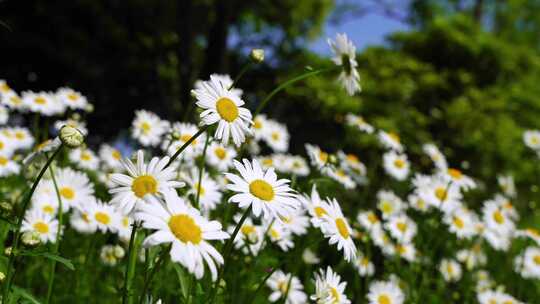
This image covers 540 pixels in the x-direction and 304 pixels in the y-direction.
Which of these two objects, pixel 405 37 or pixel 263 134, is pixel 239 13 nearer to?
pixel 405 37

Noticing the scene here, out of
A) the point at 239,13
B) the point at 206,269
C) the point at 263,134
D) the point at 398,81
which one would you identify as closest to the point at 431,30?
the point at 398,81

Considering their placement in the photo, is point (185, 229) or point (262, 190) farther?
point (262, 190)

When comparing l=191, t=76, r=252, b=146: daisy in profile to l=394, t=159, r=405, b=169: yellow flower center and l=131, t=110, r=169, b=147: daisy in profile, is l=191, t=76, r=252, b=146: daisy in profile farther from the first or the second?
l=394, t=159, r=405, b=169: yellow flower center

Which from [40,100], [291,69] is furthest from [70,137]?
[291,69]

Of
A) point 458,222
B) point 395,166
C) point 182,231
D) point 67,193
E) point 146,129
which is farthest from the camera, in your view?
point 395,166

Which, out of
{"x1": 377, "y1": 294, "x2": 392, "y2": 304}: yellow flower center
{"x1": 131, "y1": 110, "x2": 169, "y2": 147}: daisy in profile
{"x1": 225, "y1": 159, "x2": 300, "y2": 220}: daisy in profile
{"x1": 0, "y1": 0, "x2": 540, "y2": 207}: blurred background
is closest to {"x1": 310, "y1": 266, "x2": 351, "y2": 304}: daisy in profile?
{"x1": 225, "y1": 159, "x2": 300, "y2": 220}: daisy in profile

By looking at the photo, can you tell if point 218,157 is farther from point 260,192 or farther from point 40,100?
point 260,192
